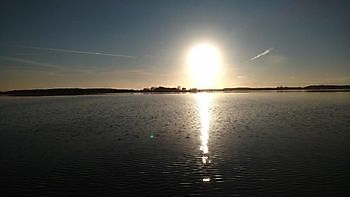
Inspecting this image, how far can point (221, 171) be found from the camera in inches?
766

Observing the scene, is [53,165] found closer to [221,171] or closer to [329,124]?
[221,171]

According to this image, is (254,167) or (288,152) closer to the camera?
(254,167)

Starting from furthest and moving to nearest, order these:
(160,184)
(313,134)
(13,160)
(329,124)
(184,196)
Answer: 1. (329,124)
2. (313,134)
3. (13,160)
4. (160,184)
5. (184,196)

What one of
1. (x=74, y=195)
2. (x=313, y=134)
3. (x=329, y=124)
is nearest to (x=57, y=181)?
(x=74, y=195)

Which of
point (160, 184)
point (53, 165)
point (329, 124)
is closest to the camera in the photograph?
point (160, 184)

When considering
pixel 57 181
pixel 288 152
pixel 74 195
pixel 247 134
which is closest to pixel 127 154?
pixel 57 181

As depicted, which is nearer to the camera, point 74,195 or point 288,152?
point 74,195

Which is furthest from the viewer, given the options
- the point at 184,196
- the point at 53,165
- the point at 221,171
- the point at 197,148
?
the point at 197,148

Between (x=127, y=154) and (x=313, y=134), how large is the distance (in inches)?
754

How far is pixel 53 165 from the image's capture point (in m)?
21.8

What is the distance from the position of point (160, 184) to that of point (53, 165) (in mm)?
8706

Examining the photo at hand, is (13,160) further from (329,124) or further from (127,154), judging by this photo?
(329,124)

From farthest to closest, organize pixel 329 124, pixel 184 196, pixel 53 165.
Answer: pixel 329 124 < pixel 53 165 < pixel 184 196

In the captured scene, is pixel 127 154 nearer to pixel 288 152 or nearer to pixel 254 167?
pixel 254 167
